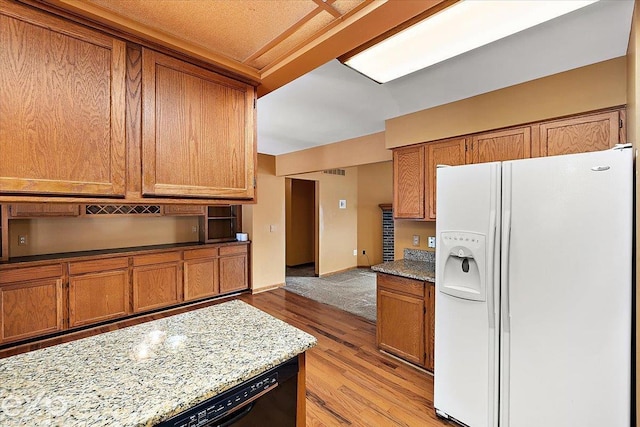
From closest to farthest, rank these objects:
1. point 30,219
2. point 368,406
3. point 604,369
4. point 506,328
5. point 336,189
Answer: point 604,369 → point 506,328 → point 368,406 → point 30,219 → point 336,189

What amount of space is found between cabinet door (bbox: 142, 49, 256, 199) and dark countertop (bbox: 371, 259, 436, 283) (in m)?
1.65

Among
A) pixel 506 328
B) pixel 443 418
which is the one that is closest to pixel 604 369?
pixel 506 328

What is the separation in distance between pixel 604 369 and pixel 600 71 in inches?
74.6

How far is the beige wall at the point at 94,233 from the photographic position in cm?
347

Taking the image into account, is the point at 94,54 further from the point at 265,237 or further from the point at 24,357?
the point at 265,237

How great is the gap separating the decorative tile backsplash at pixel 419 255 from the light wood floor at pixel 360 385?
3.30ft

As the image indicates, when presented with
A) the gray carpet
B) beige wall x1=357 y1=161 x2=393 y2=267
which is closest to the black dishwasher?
the gray carpet

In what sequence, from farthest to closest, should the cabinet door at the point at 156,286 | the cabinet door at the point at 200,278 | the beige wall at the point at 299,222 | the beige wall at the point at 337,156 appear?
the beige wall at the point at 299,222 < the cabinet door at the point at 200,278 < the cabinet door at the point at 156,286 < the beige wall at the point at 337,156

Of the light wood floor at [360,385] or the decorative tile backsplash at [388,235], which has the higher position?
the decorative tile backsplash at [388,235]

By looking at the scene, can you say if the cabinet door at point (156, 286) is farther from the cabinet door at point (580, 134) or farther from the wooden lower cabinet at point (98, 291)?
the cabinet door at point (580, 134)

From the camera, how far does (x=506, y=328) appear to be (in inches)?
65.2

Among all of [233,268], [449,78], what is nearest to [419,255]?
[449,78]

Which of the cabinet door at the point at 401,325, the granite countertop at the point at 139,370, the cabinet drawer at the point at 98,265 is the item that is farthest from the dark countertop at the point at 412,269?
the cabinet drawer at the point at 98,265

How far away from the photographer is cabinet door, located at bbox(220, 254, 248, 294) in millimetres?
4637
